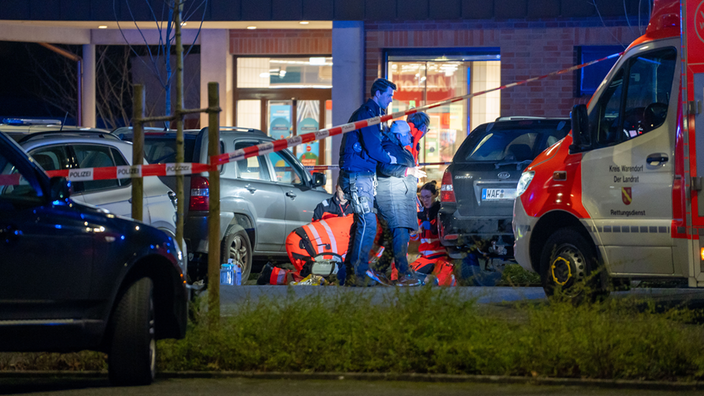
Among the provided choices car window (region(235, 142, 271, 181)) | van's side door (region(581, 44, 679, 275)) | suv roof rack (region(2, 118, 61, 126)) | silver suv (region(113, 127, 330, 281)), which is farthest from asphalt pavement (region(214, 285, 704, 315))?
suv roof rack (region(2, 118, 61, 126))

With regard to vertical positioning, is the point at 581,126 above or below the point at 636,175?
above

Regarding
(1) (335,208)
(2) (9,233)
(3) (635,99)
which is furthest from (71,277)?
(1) (335,208)

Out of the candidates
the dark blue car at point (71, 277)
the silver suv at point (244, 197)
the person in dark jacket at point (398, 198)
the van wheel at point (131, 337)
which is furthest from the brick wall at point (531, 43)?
the van wheel at point (131, 337)

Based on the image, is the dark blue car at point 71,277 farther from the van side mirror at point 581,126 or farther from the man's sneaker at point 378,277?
the man's sneaker at point 378,277

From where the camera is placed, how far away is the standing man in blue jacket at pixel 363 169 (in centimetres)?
907

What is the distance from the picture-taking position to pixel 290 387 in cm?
532

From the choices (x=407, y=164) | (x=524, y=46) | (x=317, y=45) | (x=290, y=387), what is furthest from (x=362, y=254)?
(x=317, y=45)

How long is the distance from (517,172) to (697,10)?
12.4 ft

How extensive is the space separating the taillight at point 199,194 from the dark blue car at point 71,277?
15.7 ft

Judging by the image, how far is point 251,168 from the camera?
11109 mm

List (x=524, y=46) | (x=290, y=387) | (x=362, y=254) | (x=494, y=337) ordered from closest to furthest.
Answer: (x=290, y=387), (x=494, y=337), (x=362, y=254), (x=524, y=46)

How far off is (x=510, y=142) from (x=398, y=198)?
1.91m

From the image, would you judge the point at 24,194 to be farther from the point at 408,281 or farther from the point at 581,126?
the point at 408,281

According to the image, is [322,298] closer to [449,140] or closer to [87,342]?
[87,342]
